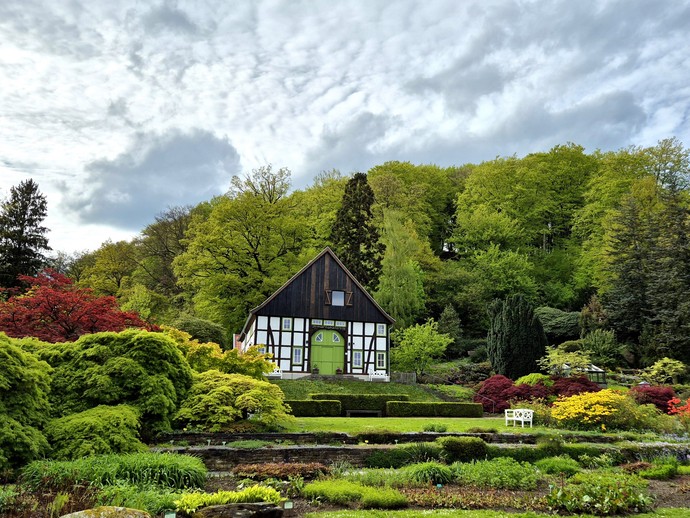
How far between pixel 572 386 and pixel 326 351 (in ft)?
47.7

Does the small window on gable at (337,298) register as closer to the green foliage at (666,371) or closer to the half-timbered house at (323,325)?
the half-timbered house at (323,325)

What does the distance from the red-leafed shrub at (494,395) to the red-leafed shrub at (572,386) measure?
219 centimetres

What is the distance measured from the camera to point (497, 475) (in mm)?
11438

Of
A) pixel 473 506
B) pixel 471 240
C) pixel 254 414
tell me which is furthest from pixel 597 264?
pixel 473 506

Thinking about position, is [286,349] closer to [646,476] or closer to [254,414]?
[254,414]

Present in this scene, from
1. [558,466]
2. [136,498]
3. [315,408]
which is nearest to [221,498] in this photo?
[136,498]

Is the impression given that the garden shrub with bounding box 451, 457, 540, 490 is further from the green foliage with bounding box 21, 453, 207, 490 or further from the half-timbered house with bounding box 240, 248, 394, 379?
the half-timbered house with bounding box 240, 248, 394, 379

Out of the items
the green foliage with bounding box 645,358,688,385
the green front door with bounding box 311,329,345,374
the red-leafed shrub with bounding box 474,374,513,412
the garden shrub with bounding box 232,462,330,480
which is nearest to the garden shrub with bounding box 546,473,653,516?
the garden shrub with bounding box 232,462,330,480

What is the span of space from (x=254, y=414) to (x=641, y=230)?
36.4 meters

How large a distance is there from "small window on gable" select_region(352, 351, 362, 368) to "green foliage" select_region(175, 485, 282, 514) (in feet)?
85.0

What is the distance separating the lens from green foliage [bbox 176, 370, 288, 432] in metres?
14.5

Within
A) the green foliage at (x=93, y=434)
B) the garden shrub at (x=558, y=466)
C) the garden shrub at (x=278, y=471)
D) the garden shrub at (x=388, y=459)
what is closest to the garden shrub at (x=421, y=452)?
the garden shrub at (x=388, y=459)

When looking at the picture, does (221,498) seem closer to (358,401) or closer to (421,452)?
(421,452)

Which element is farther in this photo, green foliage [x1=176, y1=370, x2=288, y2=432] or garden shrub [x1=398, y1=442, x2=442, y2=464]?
green foliage [x1=176, y1=370, x2=288, y2=432]
